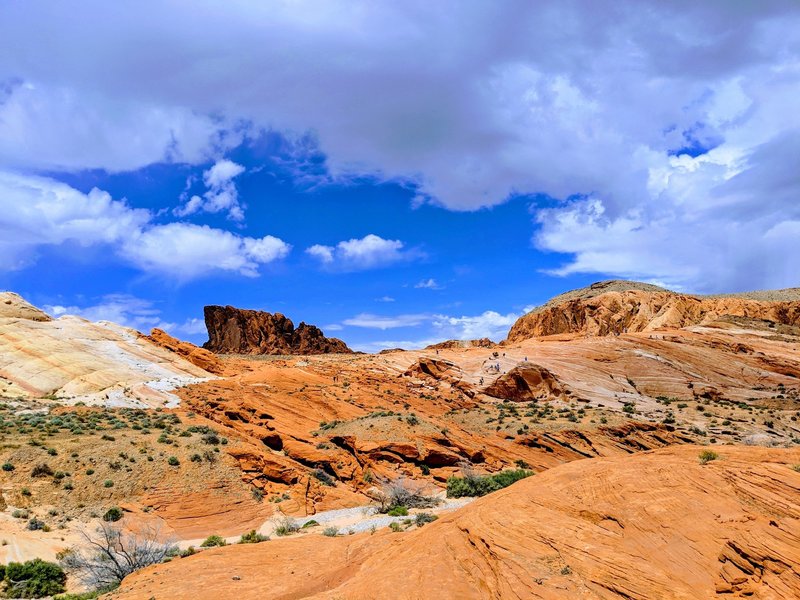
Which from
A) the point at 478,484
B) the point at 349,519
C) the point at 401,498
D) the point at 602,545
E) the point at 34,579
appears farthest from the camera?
the point at 478,484

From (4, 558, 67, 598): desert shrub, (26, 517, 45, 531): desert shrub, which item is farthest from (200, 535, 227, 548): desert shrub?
(26, 517, 45, 531): desert shrub

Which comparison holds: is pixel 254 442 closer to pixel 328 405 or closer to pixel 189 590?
pixel 328 405

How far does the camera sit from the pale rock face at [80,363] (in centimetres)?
3744

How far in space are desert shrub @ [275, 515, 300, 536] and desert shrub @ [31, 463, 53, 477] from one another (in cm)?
1039

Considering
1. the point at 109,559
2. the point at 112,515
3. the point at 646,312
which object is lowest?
the point at 109,559

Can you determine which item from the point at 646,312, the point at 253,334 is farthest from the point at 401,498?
the point at 253,334

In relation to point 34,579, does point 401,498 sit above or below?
above

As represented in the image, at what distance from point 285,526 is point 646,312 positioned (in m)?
84.6

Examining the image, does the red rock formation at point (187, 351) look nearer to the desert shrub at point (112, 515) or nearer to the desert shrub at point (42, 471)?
the desert shrub at point (42, 471)

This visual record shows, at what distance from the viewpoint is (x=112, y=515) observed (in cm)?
2081

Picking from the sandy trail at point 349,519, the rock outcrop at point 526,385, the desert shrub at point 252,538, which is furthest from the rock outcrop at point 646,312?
the desert shrub at point 252,538

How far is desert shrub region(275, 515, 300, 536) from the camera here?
20.0 m

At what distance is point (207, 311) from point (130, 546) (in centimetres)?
10641

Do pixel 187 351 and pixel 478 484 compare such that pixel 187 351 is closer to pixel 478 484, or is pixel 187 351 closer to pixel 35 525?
pixel 35 525
